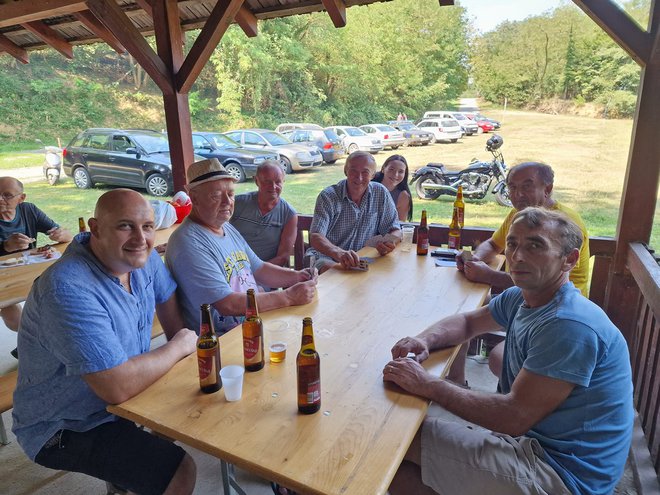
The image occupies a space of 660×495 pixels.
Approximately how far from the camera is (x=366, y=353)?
1.46 m

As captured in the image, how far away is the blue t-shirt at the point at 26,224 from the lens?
305 cm

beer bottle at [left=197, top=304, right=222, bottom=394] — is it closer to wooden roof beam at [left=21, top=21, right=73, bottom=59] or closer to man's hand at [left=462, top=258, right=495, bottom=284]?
man's hand at [left=462, top=258, right=495, bottom=284]

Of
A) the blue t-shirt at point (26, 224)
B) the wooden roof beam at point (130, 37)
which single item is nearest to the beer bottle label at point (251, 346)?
the blue t-shirt at point (26, 224)

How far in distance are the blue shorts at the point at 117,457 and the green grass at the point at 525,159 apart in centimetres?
710

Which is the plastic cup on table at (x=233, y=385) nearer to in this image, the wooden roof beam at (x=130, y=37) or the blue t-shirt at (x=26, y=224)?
the blue t-shirt at (x=26, y=224)

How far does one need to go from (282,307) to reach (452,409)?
845 mm

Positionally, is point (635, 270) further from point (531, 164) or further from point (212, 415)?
point (212, 415)

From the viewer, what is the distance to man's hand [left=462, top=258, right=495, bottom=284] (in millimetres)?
2127

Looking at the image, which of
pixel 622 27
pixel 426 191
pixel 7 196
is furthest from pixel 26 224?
pixel 426 191

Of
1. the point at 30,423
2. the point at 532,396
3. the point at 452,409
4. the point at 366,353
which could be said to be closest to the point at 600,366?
the point at 532,396

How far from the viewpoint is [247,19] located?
368cm

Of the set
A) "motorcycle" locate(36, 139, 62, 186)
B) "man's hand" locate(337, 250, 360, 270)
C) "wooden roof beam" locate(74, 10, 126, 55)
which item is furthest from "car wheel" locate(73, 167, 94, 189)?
"man's hand" locate(337, 250, 360, 270)

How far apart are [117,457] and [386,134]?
457 inches

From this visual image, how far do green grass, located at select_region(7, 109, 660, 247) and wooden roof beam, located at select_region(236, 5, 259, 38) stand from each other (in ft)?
16.6
